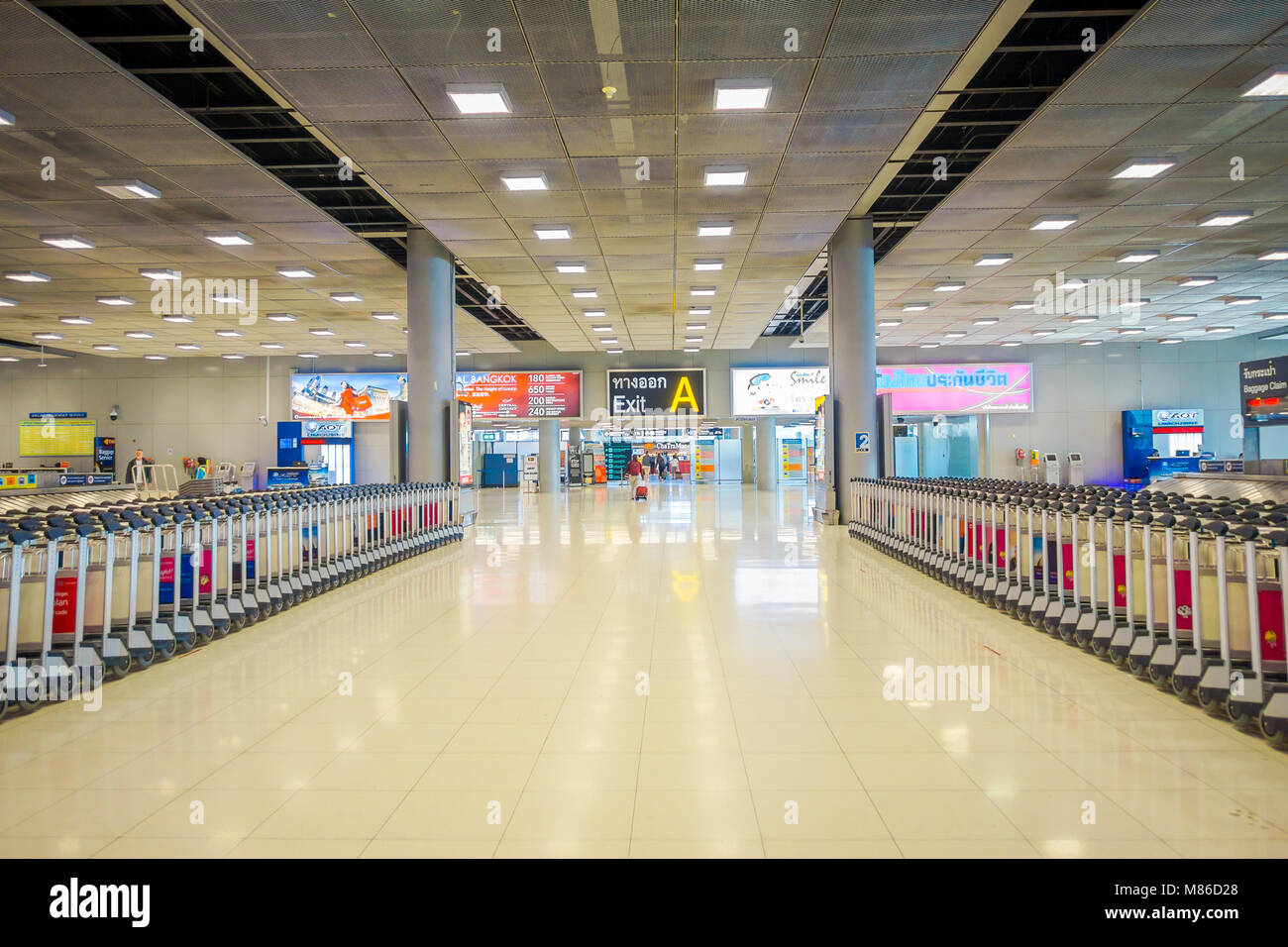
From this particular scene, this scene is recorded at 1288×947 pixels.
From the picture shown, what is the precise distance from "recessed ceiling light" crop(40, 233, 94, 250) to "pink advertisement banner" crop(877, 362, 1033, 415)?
20.8m

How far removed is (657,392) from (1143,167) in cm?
1557

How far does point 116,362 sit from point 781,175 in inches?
1026

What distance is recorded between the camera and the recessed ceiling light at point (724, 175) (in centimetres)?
898

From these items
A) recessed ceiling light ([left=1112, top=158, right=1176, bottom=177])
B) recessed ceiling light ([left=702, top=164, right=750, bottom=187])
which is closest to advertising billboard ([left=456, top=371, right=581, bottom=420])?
recessed ceiling light ([left=702, top=164, right=750, bottom=187])

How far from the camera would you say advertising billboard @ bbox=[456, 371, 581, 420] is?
24.1 metres

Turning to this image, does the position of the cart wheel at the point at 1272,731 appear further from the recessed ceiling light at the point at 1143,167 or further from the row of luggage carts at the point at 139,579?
the recessed ceiling light at the point at 1143,167

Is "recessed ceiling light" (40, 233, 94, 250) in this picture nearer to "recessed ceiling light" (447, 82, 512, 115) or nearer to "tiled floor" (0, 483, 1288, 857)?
"recessed ceiling light" (447, 82, 512, 115)

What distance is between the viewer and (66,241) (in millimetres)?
11367

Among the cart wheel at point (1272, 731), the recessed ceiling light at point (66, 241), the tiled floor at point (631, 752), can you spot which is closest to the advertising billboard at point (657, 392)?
the recessed ceiling light at point (66, 241)

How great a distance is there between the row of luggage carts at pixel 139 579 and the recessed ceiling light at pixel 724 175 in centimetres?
605

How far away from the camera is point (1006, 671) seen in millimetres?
4598

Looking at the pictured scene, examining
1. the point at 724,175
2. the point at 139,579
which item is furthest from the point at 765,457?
the point at 139,579
